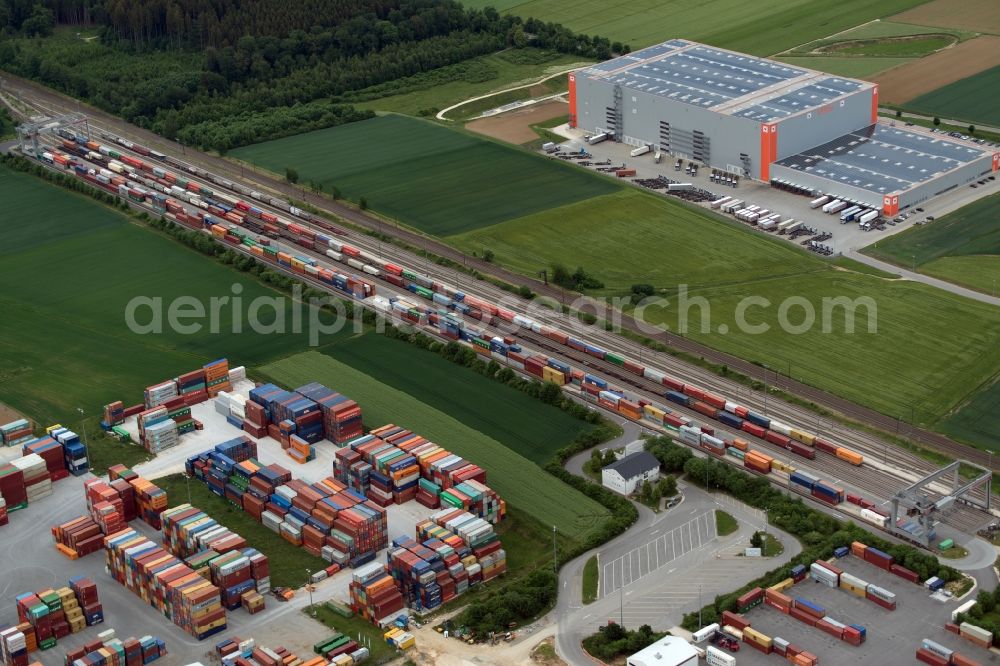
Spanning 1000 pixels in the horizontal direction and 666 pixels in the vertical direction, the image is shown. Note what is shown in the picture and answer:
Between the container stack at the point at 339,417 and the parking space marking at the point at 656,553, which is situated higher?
the container stack at the point at 339,417

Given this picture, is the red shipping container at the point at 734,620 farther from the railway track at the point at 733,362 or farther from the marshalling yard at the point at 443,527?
the railway track at the point at 733,362

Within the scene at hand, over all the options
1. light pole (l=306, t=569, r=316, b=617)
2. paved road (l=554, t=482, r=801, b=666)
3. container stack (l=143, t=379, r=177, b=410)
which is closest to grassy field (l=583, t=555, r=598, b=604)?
paved road (l=554, t=482, r=801, b=666)

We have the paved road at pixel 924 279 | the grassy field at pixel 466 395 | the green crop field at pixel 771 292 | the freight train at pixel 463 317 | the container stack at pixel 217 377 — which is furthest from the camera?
the paved road at pixel 924 279

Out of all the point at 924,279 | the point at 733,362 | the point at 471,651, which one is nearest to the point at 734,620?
the point at 471,651

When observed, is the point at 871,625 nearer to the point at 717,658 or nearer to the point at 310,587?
the point at 717,658

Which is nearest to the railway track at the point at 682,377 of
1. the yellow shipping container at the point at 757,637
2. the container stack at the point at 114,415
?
the yellow shipping container at the point at 757,637

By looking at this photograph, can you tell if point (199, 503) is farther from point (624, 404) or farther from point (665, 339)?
point (665, 339)
